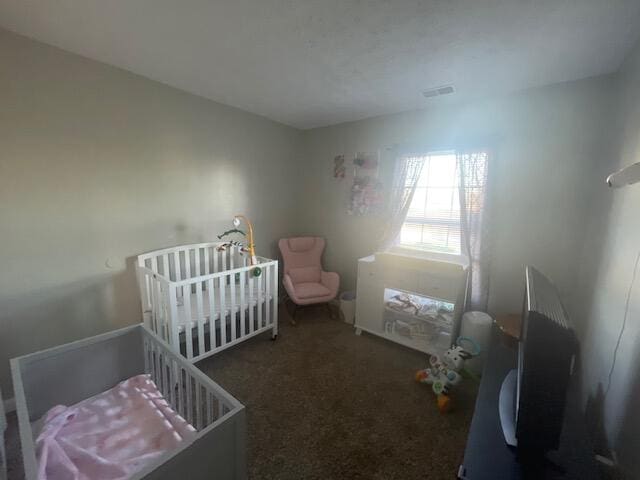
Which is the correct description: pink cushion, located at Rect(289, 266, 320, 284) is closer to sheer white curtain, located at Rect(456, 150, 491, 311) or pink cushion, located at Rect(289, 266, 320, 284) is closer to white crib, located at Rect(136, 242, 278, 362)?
white crib, located at Rect(136, 242, 278, 362)

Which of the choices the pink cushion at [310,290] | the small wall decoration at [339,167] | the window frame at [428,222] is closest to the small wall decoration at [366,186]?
the small wall decoration at [339,167]

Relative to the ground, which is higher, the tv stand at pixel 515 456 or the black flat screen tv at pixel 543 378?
the black flat screen tv at pixel 543 378

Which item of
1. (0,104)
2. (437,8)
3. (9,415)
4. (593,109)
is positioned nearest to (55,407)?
(9,415)

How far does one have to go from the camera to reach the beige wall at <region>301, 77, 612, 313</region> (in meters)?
1.92

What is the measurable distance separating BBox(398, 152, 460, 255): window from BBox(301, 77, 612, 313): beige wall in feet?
0.61

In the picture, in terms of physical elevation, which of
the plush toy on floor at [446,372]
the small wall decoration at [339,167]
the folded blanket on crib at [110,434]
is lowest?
the plush toy on floor at [446,372]

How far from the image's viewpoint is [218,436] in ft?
2.71

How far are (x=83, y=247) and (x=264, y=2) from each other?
79.0 inches

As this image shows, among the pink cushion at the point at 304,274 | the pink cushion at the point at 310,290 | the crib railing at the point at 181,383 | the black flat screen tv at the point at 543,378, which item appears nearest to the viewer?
the black flat screen tv at the point at 543,378

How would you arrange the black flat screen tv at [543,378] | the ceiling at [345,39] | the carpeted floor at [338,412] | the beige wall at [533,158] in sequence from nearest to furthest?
1. the black flat screen tv at [543,378]
2. the ceiling at [345,39]
3. the carpeted floor at [338,412]
4. the beige wall at [533,158]

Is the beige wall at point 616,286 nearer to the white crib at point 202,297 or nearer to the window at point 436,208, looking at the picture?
the window at point 436,208

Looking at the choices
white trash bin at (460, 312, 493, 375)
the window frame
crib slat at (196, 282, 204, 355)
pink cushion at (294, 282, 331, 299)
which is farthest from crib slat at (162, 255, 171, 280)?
white trash bin at (460, 312, 493, 375)

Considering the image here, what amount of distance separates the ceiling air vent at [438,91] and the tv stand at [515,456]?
7.03ft

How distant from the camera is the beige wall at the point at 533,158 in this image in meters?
1.92
